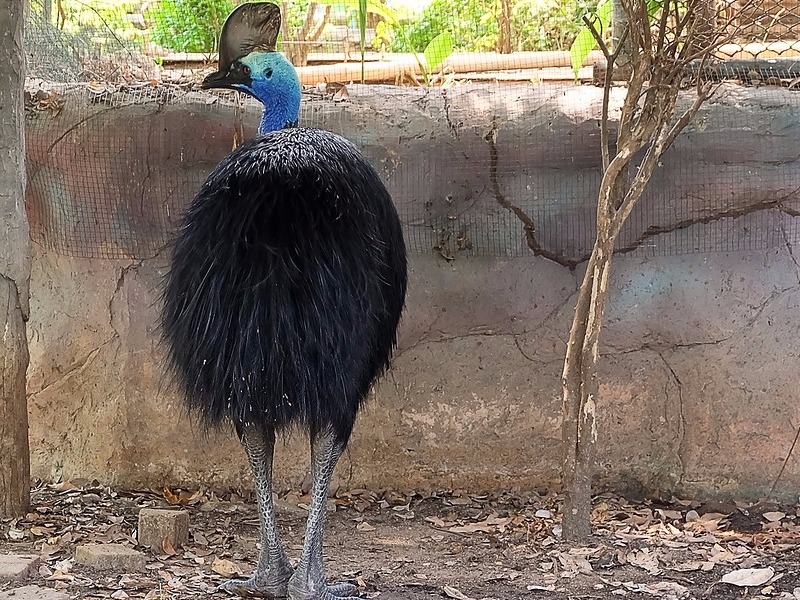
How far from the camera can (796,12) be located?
4.28m

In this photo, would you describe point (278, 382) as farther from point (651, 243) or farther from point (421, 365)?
point (651, 243)

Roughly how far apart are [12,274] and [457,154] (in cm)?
174

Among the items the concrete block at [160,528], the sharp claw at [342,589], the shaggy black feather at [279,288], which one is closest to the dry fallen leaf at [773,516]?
the sharp claw at [342,589]

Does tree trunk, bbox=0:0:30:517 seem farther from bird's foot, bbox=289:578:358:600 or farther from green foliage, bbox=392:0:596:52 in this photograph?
green foliage, bbox=392:0:596:52

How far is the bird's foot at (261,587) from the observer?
10.1 feet

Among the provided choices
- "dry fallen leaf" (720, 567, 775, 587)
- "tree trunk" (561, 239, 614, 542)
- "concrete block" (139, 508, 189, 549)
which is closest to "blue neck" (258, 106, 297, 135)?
"tree trunk" (561, 239, 614, 542)

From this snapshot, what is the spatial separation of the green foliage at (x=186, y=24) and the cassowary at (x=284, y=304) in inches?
74.5

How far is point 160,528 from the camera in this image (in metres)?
3.48

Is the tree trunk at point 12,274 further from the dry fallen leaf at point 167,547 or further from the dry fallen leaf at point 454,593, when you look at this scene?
the dry fallen leaf at point 454,593

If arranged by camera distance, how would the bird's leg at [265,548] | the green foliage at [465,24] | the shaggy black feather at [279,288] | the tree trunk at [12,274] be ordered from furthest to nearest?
1. the green foliage at [465,24]
2. the tree trunk at [12,274]
3. the bird's leg at [265,548]
4. the shaggy black feather at [279,288]

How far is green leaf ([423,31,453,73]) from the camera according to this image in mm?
4660

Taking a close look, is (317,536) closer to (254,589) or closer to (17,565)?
(254,589)

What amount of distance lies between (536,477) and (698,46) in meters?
1.78

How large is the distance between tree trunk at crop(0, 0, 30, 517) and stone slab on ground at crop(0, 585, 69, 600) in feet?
2.12
